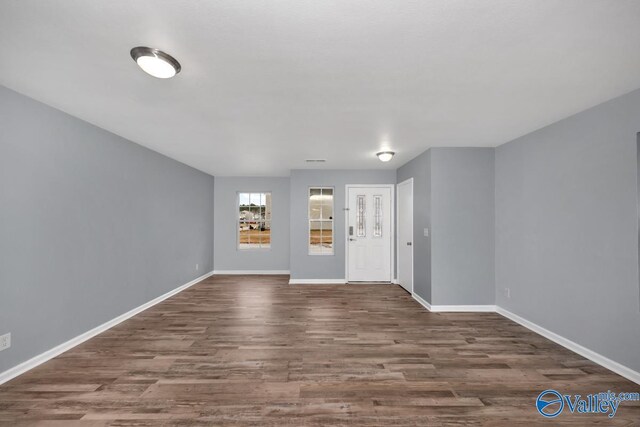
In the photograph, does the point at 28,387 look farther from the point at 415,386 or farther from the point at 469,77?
the point at 469,77

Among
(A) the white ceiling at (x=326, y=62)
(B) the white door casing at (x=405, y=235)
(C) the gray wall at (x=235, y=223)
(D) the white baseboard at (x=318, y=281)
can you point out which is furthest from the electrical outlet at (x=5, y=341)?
(B) the white door casing at (x=405, y=235)

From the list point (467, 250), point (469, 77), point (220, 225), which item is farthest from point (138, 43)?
point (220, 225)

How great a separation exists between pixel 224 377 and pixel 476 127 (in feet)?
12.0

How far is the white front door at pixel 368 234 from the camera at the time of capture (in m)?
5.97

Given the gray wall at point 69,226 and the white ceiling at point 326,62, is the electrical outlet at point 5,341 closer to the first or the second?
the gray wall at point 69,226

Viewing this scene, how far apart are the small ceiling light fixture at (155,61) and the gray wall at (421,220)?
353 centimetres

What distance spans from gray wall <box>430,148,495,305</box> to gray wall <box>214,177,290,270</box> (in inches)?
149

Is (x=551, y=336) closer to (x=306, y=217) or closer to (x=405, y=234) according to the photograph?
(x=405, y=234)

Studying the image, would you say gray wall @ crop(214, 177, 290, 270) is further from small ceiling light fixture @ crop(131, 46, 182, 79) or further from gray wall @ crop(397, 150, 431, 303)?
small ceiling light fixture @ crop(131, 46, 182, 79)

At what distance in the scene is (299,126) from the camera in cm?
322

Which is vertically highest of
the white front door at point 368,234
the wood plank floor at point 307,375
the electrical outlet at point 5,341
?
the white front door at point 368,234

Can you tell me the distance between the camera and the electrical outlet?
7.52 ft

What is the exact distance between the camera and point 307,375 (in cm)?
244

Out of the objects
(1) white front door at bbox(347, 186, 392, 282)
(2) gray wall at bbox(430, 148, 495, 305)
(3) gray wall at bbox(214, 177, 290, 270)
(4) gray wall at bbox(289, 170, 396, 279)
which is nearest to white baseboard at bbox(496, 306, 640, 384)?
(2) gray wall at bbox(430, 148, 495, 305)
